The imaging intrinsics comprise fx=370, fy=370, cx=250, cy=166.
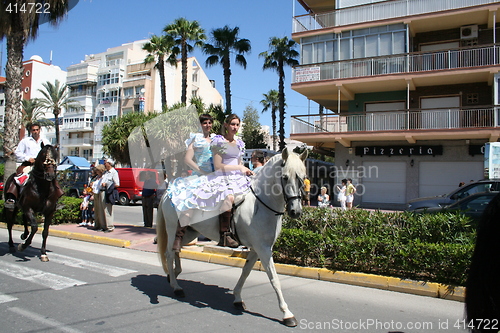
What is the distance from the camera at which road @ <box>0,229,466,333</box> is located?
4445mm

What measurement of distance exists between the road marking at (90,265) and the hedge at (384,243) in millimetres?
2969

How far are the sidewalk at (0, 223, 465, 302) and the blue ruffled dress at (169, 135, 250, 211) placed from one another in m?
2.48

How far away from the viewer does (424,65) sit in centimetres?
2302

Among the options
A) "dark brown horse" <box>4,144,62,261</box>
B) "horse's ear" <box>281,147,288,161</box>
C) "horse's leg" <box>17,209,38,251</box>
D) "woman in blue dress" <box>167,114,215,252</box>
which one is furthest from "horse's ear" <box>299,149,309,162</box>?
"horse's leg" <box>17,209,38,251</box>

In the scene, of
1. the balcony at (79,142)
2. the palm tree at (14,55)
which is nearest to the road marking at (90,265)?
the palm tree at (14,55)

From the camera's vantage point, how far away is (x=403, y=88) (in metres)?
24.8

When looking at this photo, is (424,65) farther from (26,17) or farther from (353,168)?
(26,17)

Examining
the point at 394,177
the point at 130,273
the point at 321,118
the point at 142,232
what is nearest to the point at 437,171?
the point at 394,177

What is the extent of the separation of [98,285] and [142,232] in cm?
548

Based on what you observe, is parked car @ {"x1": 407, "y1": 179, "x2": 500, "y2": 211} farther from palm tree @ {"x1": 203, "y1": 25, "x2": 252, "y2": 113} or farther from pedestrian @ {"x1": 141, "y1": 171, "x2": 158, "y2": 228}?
palm tree @ {"x1": 203, "y1": 25, "x2": 252, "y2": 113}

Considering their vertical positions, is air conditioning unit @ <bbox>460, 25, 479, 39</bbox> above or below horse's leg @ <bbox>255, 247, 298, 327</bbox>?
above

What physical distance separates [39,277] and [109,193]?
5503 millimetres

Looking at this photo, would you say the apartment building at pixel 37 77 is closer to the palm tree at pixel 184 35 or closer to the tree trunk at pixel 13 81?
the palm tree at pixel 184 35

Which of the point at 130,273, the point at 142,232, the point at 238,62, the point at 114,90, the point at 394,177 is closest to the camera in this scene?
the point at 130,273
